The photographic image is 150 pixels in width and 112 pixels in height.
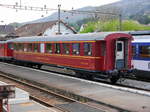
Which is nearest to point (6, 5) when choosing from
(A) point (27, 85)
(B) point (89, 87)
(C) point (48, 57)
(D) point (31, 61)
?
(D) point (31, 61)

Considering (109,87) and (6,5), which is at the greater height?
(6,5)

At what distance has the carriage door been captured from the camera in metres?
18.5

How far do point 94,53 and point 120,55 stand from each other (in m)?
1.56

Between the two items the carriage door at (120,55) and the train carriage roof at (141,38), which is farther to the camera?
the train carriage roof at (141,38)

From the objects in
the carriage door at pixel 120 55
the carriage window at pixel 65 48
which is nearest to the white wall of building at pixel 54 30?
the carriage window at pixel 65 48

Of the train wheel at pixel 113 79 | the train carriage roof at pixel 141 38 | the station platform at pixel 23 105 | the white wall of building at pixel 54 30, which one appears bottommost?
the station platform at pixel 23 105

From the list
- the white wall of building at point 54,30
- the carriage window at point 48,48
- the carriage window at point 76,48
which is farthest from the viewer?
the white wall of building at point 54,30

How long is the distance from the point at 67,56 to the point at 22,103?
980cm

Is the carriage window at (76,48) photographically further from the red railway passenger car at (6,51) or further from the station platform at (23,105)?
the red railway passenger car at (6,51)

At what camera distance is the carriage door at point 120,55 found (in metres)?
18.5

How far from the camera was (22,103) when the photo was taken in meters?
12.1

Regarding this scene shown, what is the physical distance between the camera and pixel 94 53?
61.0ft

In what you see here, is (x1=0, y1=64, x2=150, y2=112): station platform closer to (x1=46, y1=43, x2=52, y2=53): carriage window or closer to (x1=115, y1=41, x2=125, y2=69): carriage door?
(x1=115, y1=41, x2=125, y2=69): carriage door

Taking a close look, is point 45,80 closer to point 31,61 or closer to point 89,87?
point 89,87
